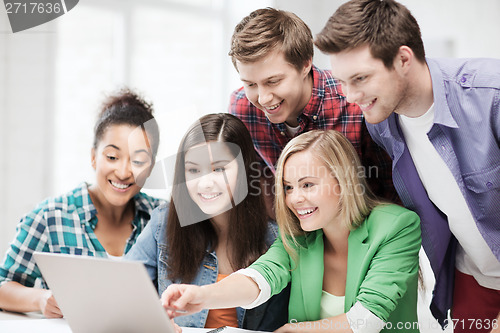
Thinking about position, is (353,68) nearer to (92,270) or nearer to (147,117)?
(92,270)

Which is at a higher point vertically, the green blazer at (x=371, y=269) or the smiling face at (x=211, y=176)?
the smiling face at (x=211, y=176)

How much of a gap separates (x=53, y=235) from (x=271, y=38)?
101cm

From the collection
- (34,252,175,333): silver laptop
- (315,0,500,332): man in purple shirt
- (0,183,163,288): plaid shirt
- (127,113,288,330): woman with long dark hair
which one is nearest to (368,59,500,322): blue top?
(315,0,500,332): man in purple shirt

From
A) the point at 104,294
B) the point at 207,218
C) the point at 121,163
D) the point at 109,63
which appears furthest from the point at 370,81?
the point at 109,63

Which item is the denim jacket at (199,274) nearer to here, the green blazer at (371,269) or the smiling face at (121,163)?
the green blazer at (371,269)

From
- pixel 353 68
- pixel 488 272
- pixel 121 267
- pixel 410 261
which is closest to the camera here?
pixel 121 267

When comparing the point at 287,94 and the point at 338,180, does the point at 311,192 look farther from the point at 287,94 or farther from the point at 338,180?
the point at 287,94

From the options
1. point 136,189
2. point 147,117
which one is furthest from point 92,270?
point 147,117

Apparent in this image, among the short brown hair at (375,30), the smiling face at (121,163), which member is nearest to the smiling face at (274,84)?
the short brown hair at (375,30)

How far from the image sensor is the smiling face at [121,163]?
192 cm

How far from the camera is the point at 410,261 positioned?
1.43 meters

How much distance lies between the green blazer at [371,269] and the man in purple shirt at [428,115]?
125 millimetres

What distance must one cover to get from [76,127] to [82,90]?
0.23 m

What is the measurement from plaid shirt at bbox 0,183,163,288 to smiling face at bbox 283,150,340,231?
2.46ft
